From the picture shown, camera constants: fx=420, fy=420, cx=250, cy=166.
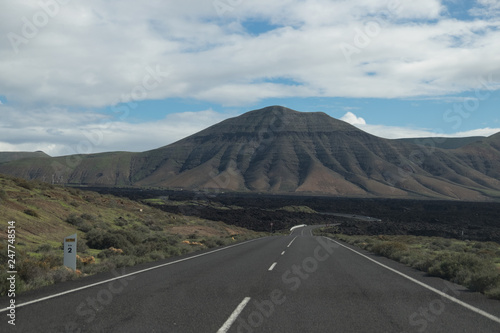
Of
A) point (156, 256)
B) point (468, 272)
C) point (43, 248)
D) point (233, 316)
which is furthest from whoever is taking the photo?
point (43, 248)

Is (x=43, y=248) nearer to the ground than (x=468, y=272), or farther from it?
nearer to the ground

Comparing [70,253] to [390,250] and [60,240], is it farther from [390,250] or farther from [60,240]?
[390,250]

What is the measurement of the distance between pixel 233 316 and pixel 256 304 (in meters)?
1.13

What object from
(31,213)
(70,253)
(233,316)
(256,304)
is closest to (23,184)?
(31,213)

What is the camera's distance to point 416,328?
6.86 metres

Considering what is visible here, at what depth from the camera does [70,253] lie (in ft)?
42.1

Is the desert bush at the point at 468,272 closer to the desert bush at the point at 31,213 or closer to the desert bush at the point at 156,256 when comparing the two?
the desert bush at the point at 156,256

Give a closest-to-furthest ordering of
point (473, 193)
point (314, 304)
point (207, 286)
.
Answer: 1. point (314, 304)
2. point (207, 286)
3. point (473, 193)

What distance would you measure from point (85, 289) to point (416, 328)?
738 cm

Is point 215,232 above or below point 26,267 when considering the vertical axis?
below

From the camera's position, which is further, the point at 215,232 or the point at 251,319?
the point at 215,232

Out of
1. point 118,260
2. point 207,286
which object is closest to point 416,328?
point 207,286

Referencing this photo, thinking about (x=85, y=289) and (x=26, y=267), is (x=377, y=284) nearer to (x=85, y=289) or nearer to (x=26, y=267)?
(x=85, y=289)

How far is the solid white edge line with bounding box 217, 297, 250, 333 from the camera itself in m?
6.64
